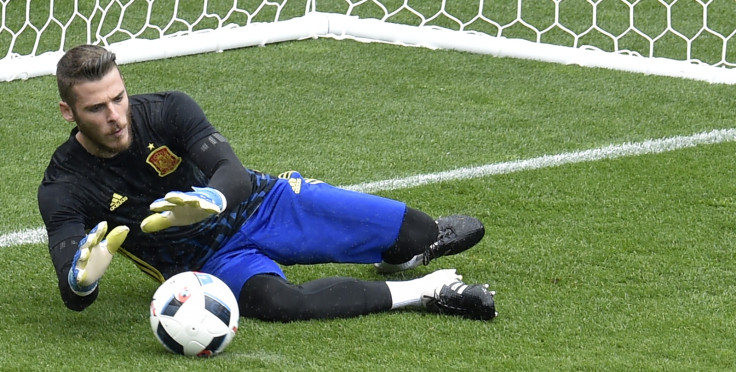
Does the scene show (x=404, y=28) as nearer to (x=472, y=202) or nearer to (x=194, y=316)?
(x=472, y=202)

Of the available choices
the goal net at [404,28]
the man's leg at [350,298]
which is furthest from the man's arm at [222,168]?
the goal net at [404,28]

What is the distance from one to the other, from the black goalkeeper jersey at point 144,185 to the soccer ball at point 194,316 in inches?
14.3

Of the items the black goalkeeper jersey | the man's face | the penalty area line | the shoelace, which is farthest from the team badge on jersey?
the penalty area line

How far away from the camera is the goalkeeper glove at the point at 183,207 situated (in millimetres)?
3621

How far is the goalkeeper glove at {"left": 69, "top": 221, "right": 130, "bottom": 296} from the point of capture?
12.3 ft

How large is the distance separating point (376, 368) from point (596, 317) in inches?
34.6

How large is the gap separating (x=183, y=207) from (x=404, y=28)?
4.82 meters

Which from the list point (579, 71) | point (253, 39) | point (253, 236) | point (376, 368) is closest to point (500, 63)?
point (579, 71)

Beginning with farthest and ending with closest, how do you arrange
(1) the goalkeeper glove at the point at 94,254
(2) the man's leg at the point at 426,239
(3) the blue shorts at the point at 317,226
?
(2) the man's leg at the point at 426,239
(3) the blue shorts at the point at 317,226
(1) the goalkeeper glove at the point at 94,254

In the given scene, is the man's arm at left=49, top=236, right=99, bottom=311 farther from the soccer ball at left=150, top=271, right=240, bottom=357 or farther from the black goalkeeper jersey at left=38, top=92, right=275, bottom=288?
the soccer ball at left=150, top=271, right=240, bottom=357

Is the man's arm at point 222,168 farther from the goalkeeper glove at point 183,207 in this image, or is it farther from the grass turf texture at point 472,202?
the grass turf texture at point 472,202

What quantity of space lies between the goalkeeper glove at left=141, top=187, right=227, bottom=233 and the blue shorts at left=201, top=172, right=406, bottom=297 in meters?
0.67

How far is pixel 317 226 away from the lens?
14.8 feet

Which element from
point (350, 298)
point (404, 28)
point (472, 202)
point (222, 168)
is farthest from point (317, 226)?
point (404, 28)
